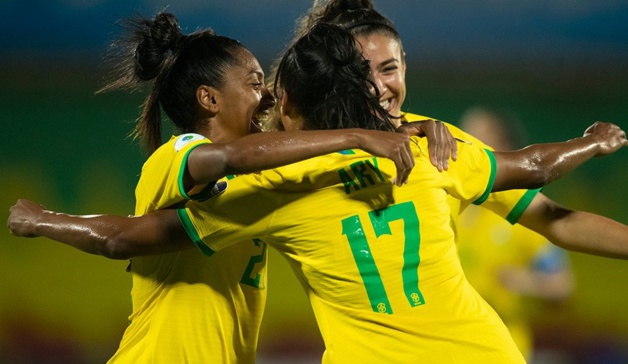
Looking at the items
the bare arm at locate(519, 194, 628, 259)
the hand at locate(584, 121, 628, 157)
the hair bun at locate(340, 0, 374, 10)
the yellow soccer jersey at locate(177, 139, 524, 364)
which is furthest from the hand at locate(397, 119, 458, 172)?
the hair bun at locate(340, 0, 374, 10)

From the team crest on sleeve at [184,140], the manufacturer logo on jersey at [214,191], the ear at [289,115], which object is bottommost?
the manufacturer logo on jersey at [214,191]

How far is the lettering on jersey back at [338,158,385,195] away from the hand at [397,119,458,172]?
12 centimetres

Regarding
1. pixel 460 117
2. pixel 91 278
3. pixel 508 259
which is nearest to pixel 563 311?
pixel 508 259

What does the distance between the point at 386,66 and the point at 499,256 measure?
129cm

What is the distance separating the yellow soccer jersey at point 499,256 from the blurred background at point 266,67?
1.83 feet

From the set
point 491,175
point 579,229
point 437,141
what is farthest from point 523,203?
point 437,141

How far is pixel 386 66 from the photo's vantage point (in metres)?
2.24

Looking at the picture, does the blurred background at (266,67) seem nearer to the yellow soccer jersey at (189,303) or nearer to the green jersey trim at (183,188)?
the yellow soccer jersey at (189,303)

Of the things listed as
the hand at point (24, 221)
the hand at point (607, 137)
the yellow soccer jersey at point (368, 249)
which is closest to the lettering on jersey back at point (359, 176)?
the yellow soccer jersey at point (368, 249)

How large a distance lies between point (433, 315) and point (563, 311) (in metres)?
2.33

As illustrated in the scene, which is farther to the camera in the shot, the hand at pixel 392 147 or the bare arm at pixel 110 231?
the bare arm at pixel 110 231

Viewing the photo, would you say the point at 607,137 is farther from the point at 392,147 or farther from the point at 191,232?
the point at 191,232

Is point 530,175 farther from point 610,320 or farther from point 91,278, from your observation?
point 91,278

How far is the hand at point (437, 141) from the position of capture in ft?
5.62
